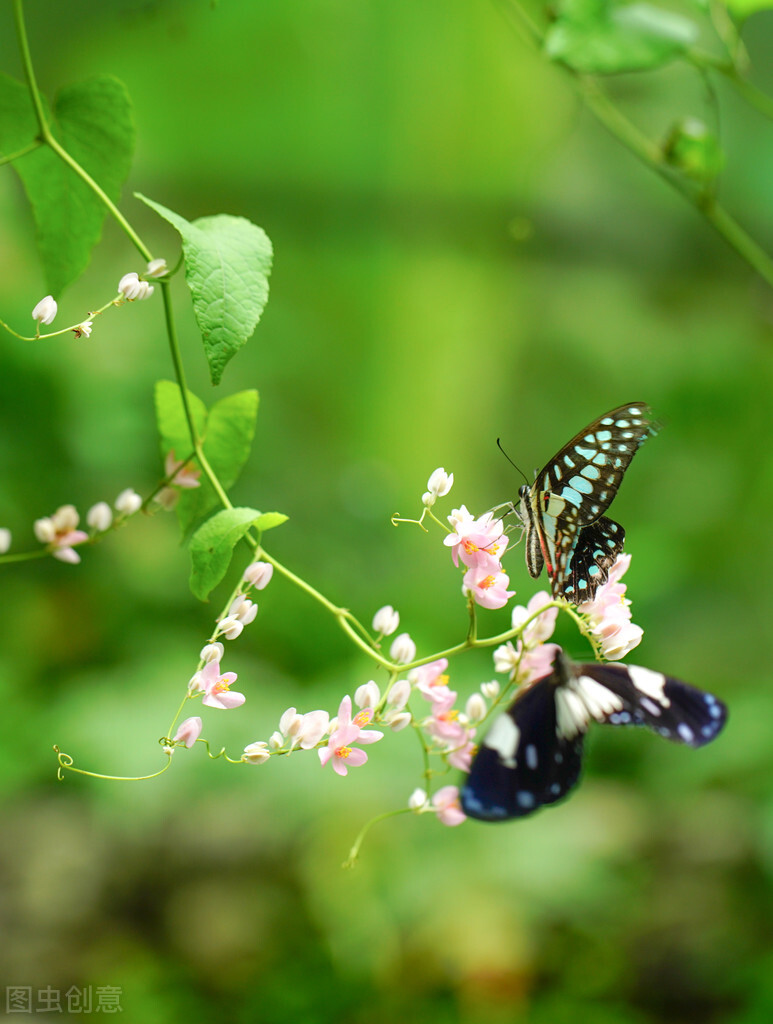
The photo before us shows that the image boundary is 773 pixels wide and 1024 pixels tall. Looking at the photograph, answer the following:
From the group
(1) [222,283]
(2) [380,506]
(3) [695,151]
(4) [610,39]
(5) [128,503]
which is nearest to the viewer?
(1) [222,283]

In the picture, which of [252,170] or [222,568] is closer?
[222,568]

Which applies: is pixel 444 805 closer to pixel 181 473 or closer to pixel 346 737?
pixel 346 737

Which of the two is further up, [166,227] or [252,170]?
[252,170]

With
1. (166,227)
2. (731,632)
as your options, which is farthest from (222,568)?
(731,632)

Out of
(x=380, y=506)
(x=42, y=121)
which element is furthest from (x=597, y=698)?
(x=380, y=506)

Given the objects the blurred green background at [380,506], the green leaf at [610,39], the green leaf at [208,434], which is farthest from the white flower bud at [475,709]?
the blurred green background at [380,506]

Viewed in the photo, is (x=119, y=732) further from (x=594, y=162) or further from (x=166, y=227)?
(x=594, y=162)
